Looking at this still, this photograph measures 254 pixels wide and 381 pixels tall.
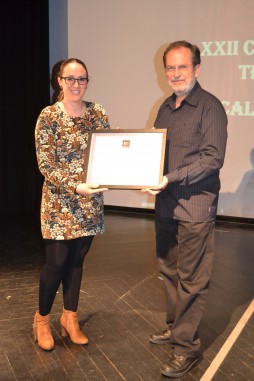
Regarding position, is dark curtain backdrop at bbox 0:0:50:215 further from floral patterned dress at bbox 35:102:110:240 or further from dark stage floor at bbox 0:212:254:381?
floral patterned dress at bbox 35:102:110:240

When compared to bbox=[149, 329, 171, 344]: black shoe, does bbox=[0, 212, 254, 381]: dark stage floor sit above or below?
below

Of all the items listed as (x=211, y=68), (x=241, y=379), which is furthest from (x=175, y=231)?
(x=211, y=68)

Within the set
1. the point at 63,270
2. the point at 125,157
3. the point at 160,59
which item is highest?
the point at 160,59

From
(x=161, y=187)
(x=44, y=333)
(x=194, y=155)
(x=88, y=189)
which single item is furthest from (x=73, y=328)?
(x=194, y=155)

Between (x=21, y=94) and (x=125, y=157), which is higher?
(x=21, y=94)

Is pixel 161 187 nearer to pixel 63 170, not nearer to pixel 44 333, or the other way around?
pixel 63 170

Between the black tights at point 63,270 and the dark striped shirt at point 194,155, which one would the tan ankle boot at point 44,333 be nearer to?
the black tights at point 63,270

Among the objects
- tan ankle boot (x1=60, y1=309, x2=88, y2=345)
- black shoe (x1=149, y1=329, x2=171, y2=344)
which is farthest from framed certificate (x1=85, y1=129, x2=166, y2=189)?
black shoe (x1=149, y1=329, x2=171, y2=344)

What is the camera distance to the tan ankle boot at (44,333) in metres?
2.49

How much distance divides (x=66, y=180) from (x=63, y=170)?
0.08m

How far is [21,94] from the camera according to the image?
5926 millimetres

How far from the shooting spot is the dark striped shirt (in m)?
2.11

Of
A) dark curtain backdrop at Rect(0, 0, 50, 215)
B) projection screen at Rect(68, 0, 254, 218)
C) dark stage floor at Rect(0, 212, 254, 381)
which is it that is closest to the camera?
dark stage floor at Rect(0, 212, 254, 381)

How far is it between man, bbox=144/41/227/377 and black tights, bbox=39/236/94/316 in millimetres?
492
